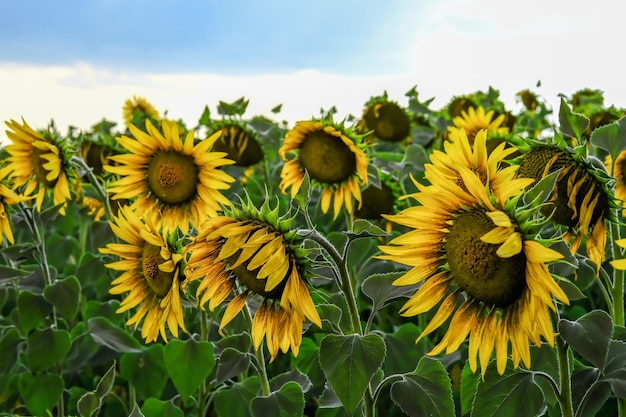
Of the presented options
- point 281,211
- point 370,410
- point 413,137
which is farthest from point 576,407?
point 413,137

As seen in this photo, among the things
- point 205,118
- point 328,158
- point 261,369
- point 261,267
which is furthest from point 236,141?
point 261,267

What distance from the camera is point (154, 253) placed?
57.8 inches

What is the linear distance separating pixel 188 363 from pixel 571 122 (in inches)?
35.6

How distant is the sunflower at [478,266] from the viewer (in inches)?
38.4

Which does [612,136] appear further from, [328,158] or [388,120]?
[388,120]

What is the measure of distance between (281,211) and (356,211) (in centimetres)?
44

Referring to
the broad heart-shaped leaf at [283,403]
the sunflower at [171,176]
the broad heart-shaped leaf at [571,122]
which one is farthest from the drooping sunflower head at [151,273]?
the broad heart-shaped leaf at [571,122]

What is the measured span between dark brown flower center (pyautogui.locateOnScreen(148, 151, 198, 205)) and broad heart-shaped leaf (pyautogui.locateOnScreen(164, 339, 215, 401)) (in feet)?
1.48

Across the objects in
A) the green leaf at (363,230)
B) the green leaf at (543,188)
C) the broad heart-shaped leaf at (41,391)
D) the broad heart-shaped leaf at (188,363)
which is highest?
the green leaf at (543,188)

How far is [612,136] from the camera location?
1499 millimetres

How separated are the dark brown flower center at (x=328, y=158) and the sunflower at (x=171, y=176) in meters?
0.35

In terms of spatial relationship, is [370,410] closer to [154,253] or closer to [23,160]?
→ [154,253]

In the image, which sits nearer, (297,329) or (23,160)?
(297,329)

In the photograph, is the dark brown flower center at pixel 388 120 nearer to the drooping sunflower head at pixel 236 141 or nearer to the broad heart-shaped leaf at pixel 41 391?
the drooping sunflower head at pixel 236 141
